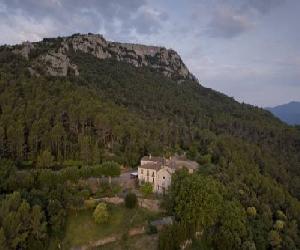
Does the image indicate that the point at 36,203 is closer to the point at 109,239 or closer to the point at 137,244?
the point at 109,239

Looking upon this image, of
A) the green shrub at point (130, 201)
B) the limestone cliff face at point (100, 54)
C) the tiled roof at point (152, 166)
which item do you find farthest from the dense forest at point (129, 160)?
the limestone cliff face at point (100, 54)

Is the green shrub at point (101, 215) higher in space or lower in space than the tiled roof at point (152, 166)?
lower

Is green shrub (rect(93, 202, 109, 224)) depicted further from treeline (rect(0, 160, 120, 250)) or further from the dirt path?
treeline (rect(0, 160, 120, 250))

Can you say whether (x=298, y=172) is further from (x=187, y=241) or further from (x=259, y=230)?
(x=187, y=241)

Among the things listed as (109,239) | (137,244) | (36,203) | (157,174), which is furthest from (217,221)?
(36,203)

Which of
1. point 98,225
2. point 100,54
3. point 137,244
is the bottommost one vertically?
point 137,244

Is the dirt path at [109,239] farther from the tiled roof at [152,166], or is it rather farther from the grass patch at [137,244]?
the tiled roof at [152,166]
